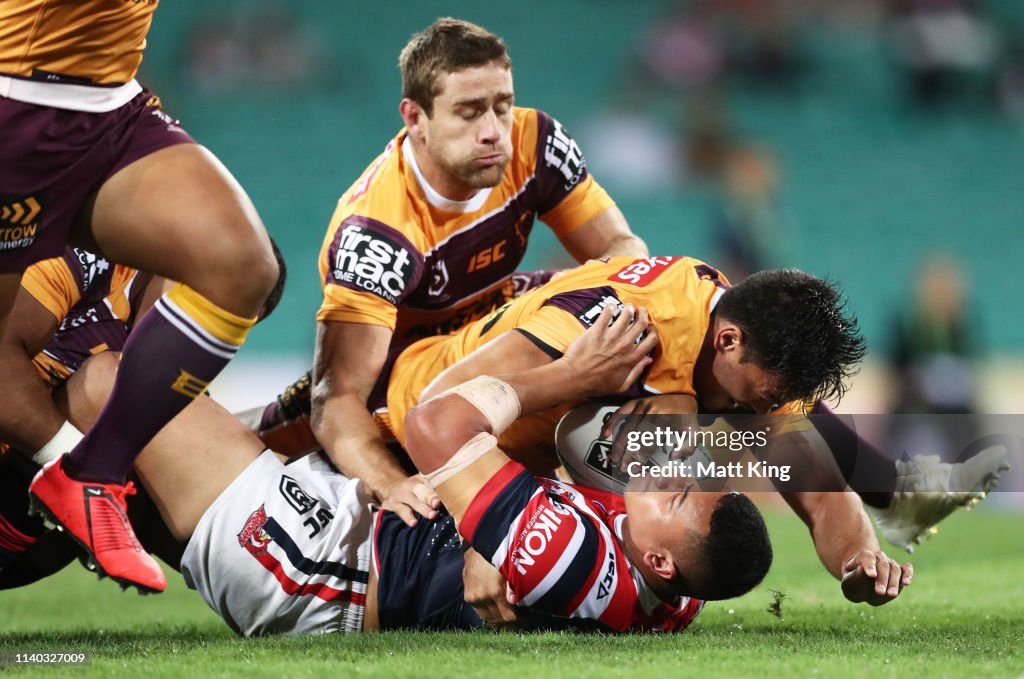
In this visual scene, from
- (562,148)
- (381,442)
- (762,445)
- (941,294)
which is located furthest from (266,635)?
(941,294)

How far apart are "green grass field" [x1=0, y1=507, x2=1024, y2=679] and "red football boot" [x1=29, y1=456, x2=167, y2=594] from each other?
0.74 ft

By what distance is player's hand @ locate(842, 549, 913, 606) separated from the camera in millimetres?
3943

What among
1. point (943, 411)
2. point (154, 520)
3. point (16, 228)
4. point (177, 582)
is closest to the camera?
point (16, 228)

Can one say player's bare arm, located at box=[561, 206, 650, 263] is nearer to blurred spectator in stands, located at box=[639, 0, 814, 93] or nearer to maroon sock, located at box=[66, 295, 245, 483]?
maroon sock, located at box=[66, 295, 245, 483]

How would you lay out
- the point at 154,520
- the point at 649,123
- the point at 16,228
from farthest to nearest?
the point at 649,123
the point at 154,520
the point at 16,228

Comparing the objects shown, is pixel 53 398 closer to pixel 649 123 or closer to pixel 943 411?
pixel 943 411

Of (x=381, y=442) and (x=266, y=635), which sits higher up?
(x=381, y=442)

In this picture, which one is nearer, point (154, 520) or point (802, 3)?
point (154, 520)

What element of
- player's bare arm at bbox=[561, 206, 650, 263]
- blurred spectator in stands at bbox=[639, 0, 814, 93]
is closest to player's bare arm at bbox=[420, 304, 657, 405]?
player's bare arm at bbox=[561, 206, 650, 263]

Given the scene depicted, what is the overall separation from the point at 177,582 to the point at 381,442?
274 cm

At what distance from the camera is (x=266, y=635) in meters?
3.95

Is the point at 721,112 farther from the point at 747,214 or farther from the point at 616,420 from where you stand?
the point at 616,420

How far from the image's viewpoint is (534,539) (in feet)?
11.6

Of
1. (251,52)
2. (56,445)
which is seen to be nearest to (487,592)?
(56,445)
